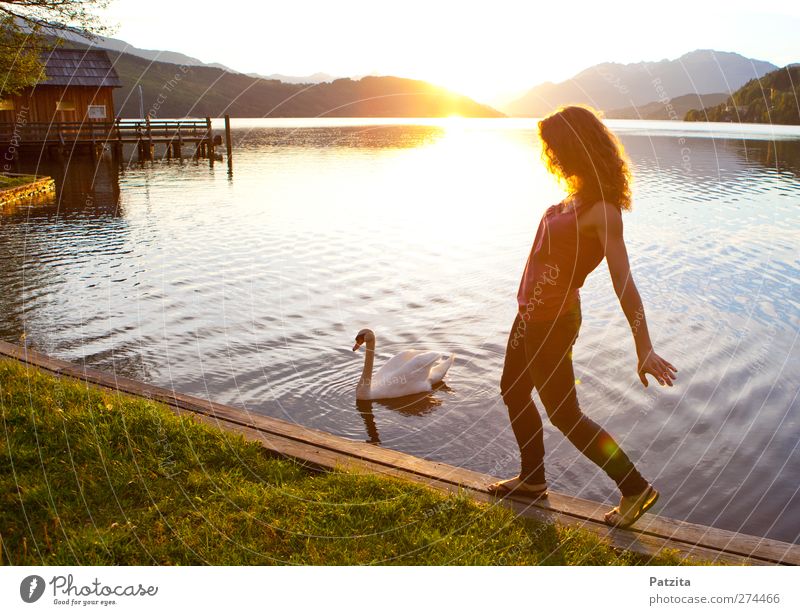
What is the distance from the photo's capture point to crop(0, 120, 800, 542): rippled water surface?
8.73 metres

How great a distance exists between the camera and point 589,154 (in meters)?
4.39

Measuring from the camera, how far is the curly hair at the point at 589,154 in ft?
14.4

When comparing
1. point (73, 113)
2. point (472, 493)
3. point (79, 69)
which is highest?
point (79, 69)

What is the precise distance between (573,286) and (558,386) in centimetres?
68

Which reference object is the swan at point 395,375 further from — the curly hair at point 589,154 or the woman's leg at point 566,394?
the curly hair at point 589,154

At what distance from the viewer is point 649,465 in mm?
8336

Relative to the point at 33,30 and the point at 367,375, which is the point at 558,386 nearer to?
the point at 367,375

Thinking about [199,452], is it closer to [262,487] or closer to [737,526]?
[262,487]

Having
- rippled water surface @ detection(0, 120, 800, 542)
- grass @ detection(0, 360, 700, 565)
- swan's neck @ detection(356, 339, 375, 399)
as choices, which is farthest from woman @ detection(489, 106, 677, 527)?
swan's neck @ detection(356, 339, 375, 399)

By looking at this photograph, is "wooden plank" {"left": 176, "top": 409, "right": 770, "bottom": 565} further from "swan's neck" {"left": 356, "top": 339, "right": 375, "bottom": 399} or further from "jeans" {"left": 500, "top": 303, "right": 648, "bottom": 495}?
"swan's neck" {"left": 356, "top": 339, "right": 375, "bottom": 399}

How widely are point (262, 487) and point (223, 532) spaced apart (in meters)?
0.65

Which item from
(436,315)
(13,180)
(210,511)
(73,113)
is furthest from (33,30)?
(73,113)

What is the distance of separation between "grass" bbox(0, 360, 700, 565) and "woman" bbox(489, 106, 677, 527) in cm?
63

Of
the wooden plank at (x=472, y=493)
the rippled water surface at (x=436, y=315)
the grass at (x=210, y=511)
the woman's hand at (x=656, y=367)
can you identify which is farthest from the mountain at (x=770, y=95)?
the grass at (x=210, y=511)
